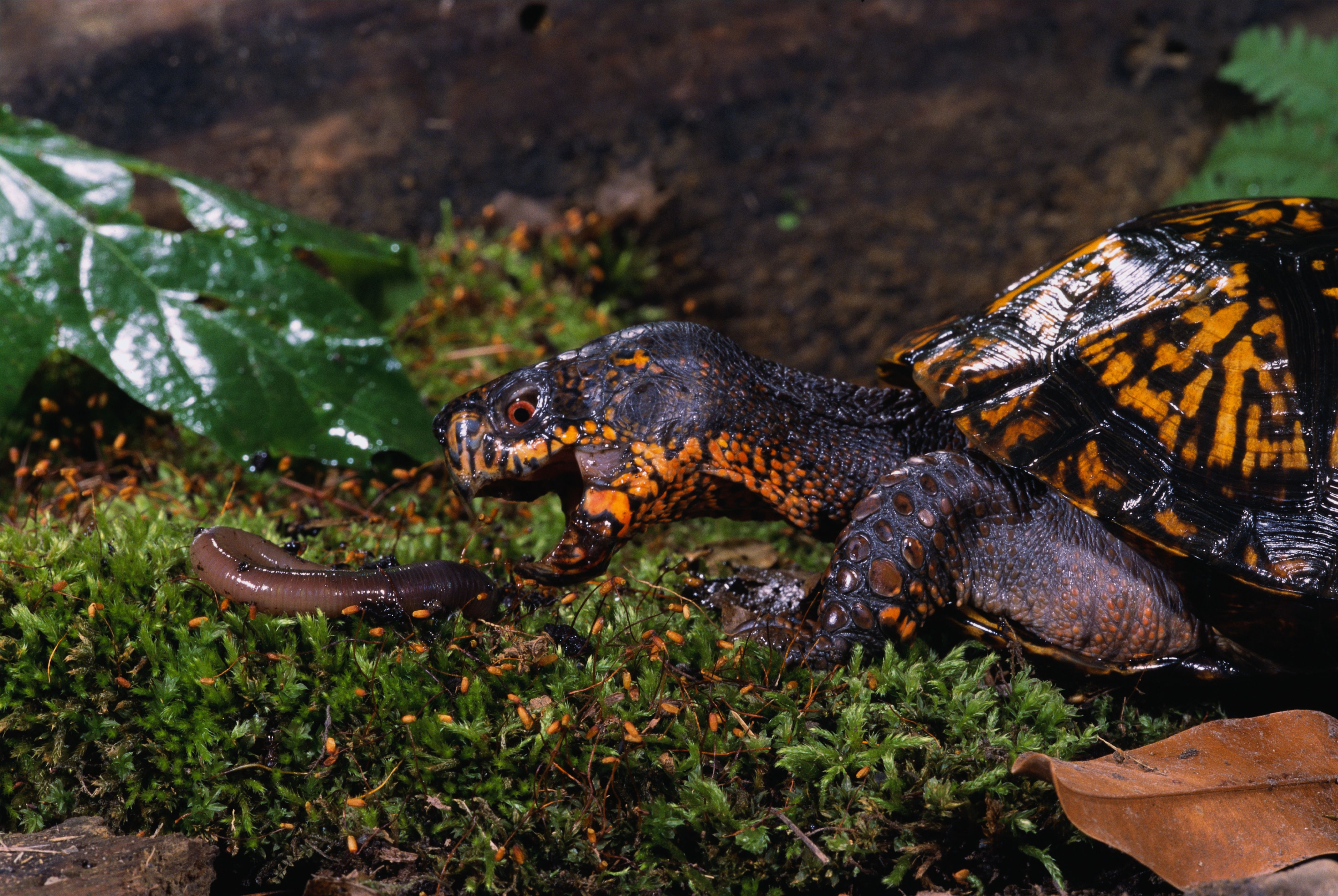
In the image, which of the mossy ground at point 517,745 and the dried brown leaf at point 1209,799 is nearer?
the dried brown leaf at point 1209,799

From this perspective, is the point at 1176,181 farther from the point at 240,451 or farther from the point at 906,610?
the point at 240,451

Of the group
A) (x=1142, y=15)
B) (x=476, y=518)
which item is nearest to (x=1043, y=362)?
(x=476, y=518)

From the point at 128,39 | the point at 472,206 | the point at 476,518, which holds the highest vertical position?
the point at 128,39

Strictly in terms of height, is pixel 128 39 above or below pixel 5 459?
above

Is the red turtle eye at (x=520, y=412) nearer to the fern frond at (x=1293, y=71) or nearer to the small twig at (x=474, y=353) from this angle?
the small twig at (x=474, y=353)

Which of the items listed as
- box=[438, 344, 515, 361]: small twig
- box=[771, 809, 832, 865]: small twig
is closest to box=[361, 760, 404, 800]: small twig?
box=[771, 809, 832, 865]: small twig

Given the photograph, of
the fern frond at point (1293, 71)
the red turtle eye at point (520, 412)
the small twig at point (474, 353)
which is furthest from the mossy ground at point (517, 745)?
the fern frond at point (1293, 71)

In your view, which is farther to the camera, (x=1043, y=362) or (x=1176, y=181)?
(x=1176, y=181)

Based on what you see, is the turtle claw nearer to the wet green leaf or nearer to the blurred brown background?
the wet green leaf
